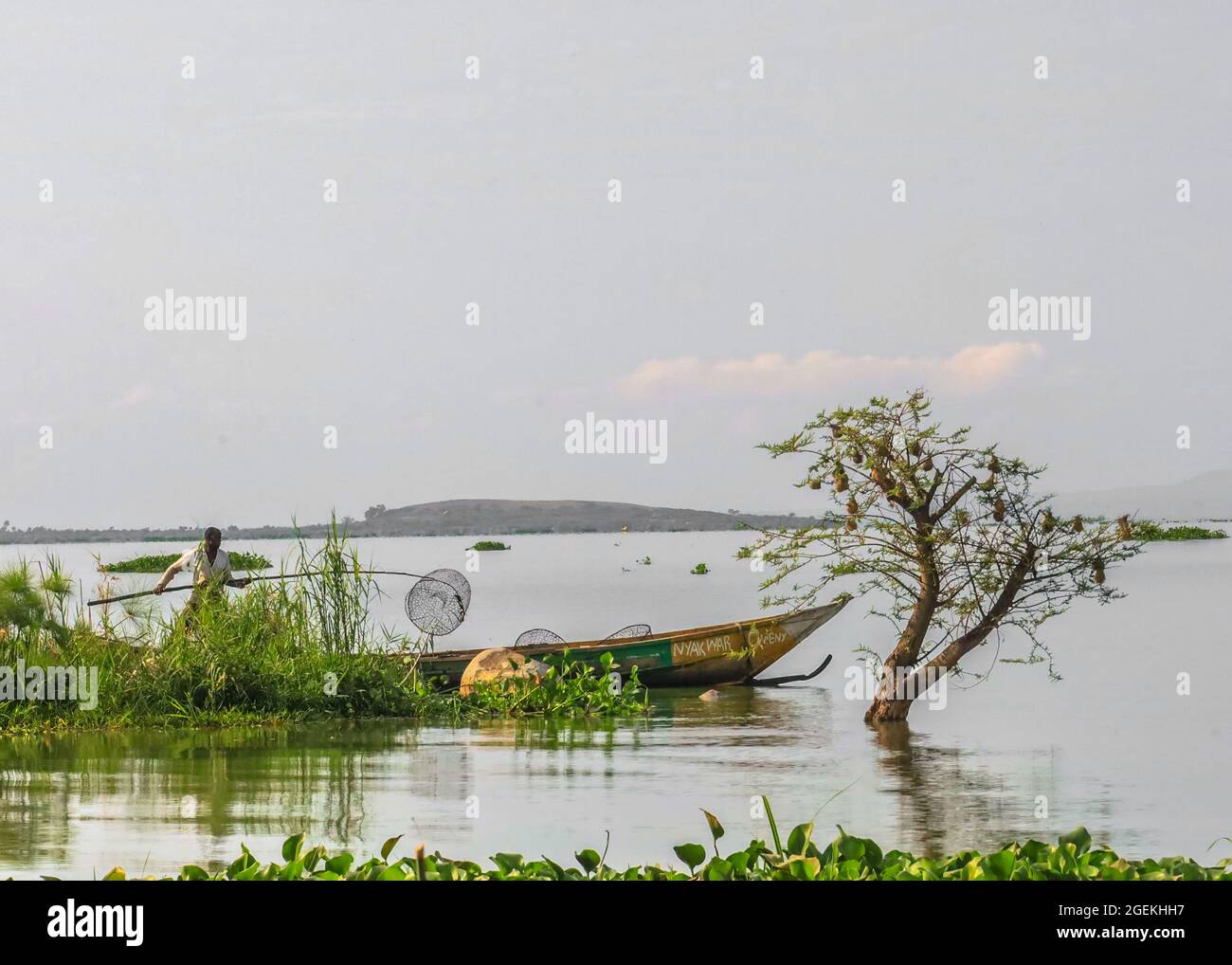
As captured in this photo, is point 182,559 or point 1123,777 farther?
point 182,559

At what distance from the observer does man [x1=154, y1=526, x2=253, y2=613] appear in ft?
40.4

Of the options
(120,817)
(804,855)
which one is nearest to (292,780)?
(120,817)

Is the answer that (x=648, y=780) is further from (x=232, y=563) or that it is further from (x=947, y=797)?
(x=232, y=563)

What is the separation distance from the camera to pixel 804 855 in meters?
4.36

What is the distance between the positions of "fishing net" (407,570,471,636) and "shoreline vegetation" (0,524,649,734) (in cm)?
52

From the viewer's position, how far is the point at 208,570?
12539 mm

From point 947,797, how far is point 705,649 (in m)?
5.98

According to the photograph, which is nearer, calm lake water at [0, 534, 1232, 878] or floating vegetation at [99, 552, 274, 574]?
calm lake water at [0, 534, 1232, 878]

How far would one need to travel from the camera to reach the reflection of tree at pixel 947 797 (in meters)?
7.87

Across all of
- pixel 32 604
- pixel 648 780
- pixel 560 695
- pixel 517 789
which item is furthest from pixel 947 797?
pixel 32 604

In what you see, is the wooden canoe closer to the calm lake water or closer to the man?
the calm lake water
